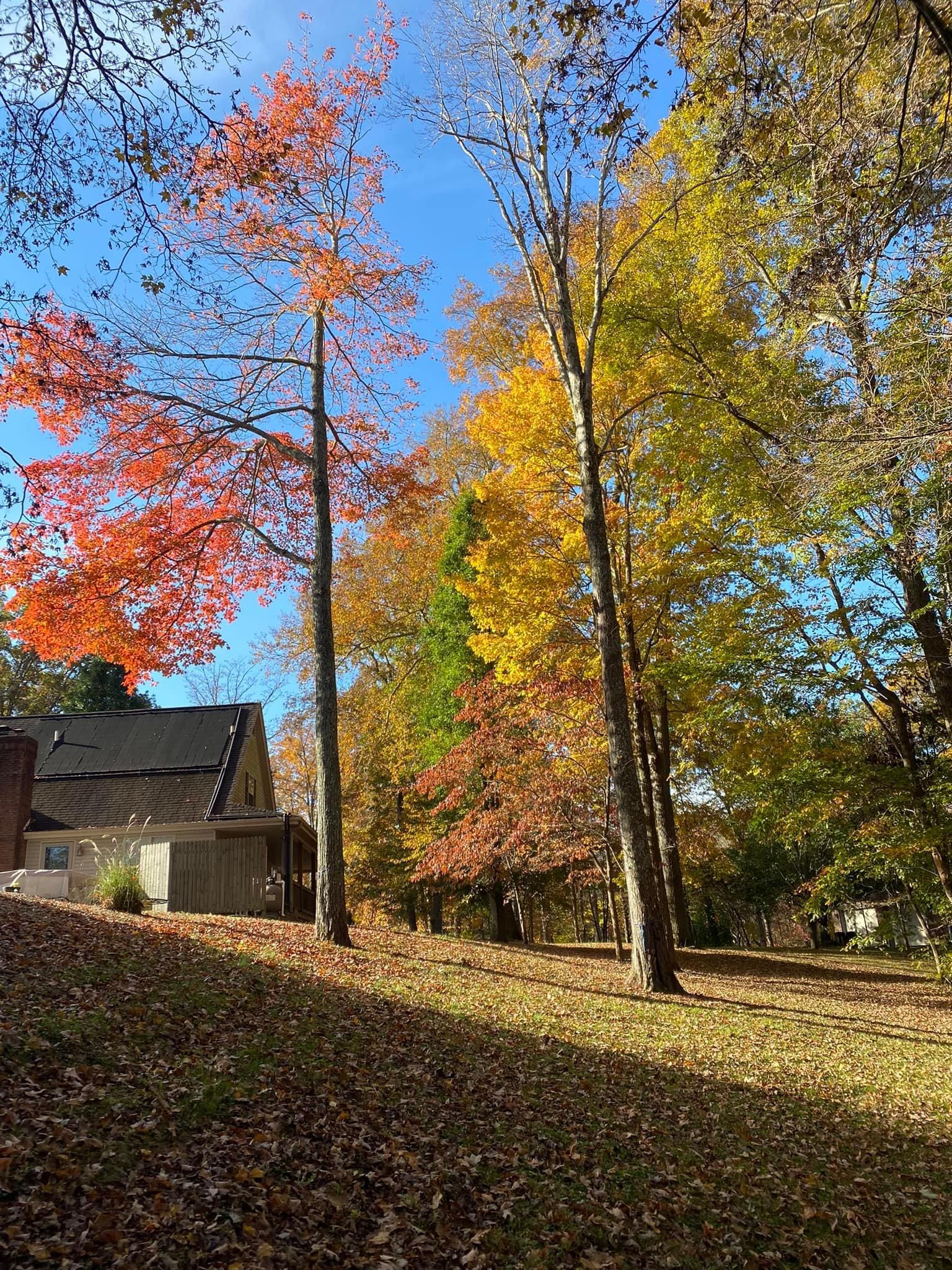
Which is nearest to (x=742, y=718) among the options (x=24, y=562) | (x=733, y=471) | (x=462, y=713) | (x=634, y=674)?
(x=634, y=674)

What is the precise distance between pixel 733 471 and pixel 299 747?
24.6 m

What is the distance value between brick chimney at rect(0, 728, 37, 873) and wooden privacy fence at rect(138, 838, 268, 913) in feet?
20.1

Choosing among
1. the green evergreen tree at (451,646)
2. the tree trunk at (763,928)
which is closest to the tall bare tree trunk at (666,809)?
the green evergreen tree at (451,646)

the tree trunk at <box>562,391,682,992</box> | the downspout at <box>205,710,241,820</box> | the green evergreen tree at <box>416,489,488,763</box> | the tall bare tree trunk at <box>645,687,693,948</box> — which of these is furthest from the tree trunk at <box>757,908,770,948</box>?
the tree trunk at <box>562,391,682,992</box>

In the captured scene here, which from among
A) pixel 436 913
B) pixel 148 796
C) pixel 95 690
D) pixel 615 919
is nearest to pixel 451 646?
pixel 436 913

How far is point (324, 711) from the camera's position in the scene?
12.0 meters

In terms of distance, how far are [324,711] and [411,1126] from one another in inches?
303

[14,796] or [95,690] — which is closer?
[14,796]

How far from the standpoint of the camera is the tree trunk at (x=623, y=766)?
1044cm

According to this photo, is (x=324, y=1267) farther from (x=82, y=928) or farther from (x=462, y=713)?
(x=462, y=713)

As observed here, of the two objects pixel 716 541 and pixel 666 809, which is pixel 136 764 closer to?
pixel 666 809

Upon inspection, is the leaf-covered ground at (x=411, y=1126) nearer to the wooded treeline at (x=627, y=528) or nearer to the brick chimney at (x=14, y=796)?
the wooded treeline at (x=627, y=528)

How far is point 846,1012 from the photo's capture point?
11461mm

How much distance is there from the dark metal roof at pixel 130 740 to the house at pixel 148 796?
0.04 metres
